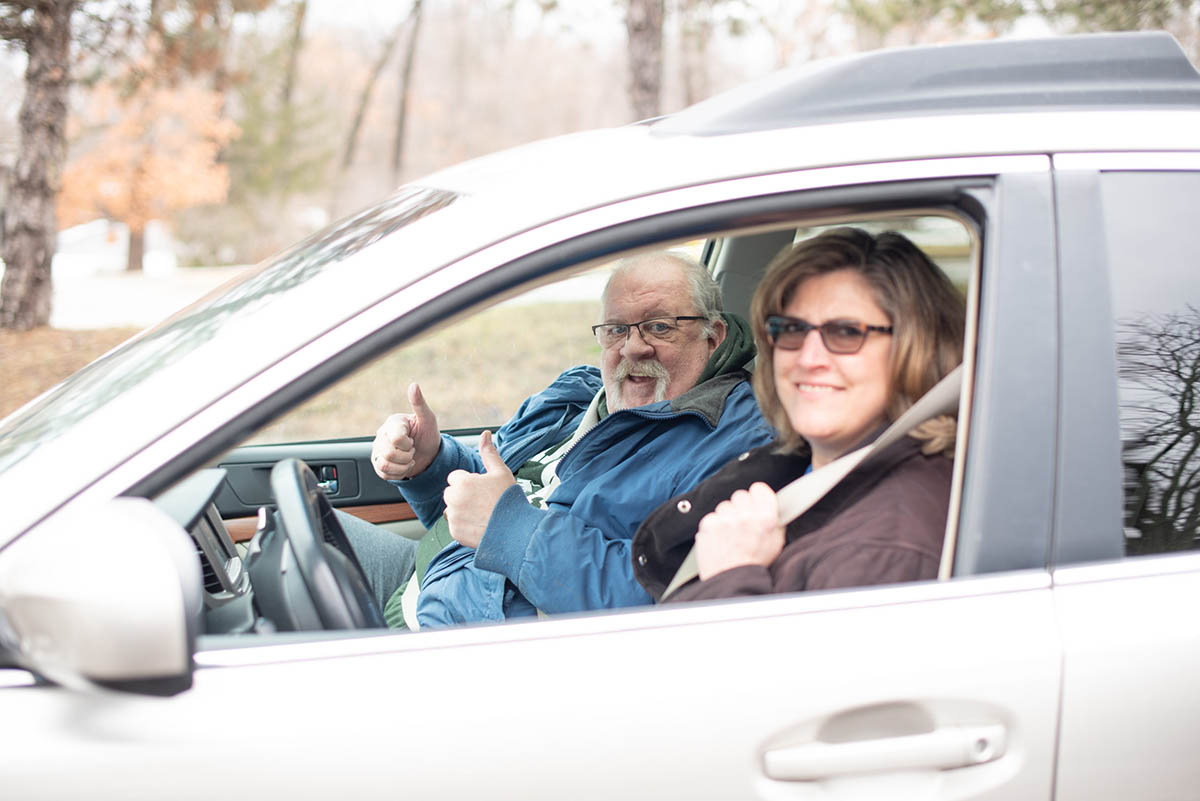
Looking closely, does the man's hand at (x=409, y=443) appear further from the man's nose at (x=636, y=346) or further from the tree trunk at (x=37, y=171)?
the tree trunk at (x=37, y=171)

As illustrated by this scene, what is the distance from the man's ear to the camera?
2.82 m

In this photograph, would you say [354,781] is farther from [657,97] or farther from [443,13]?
[443,13]

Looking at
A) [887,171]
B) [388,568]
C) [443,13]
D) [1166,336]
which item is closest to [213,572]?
[388,568]

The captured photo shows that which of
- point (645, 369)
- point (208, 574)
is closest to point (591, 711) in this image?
point (208, 574)

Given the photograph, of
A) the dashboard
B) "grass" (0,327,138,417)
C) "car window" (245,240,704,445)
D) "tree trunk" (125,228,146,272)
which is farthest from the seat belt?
"tree trunk" (125,228,146,272)


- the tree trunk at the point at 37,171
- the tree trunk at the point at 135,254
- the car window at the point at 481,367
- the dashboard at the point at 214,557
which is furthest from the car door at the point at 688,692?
the tree trunk at the point at 135,254

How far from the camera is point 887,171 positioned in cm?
144

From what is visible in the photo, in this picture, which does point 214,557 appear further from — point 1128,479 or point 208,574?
point 1128,479

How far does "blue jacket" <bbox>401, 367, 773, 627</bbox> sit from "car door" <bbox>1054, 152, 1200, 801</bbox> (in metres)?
0.87

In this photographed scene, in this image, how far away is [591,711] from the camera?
1.30 metres

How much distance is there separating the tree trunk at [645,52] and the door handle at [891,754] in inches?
379

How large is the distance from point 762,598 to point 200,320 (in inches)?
36.7

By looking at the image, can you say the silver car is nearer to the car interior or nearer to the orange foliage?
the car interior

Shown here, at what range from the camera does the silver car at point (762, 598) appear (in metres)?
1.26
